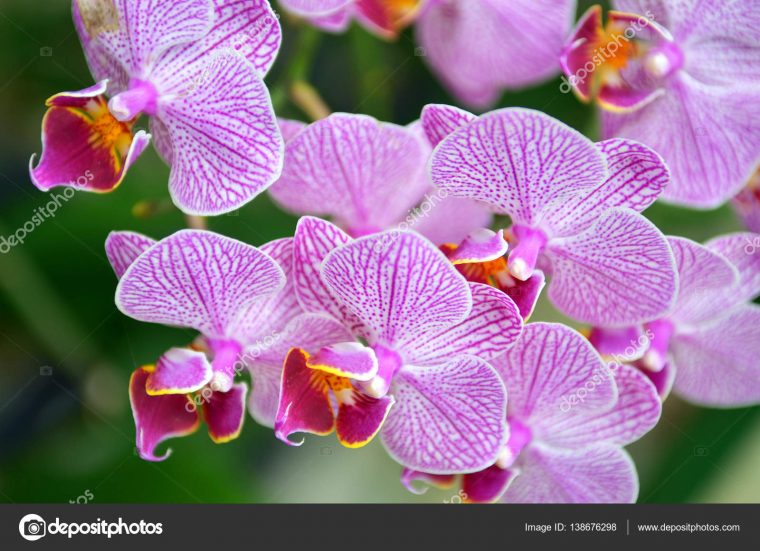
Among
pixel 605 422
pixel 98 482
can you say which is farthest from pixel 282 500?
pixel 605 422

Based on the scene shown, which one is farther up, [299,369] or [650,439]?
[299,369]

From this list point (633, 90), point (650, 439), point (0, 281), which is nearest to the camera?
point (633, 90)

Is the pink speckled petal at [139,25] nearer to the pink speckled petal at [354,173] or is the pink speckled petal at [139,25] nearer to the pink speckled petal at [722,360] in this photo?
the pink speckled petal at [354,173]

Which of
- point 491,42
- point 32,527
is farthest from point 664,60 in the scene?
point 32,527

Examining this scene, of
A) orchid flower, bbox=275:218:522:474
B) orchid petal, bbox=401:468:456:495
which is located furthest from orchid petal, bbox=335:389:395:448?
orchid petal, bbox=401:468:456:495

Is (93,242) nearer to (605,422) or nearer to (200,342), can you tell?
(200,342)

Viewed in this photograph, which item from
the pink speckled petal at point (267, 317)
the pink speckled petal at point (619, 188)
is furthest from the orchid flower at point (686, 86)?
the pink speckled petal at point (267, 317)

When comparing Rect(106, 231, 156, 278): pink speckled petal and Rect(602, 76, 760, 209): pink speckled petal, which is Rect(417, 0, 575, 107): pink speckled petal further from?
Rect(106, 231, 156, 278): pink speckled petal
